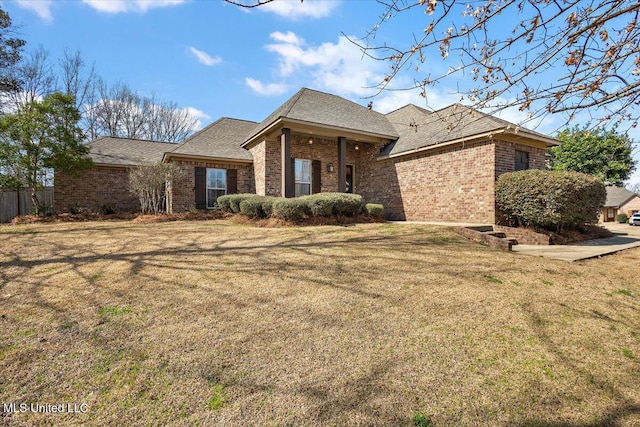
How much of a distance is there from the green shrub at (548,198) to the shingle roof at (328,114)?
580 centimetres

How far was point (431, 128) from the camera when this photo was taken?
38.2 ft

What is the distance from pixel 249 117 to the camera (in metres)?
16.9

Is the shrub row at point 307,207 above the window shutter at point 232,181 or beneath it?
beneath

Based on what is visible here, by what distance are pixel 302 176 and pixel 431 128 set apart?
593cm

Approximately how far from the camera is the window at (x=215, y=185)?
12.8 m

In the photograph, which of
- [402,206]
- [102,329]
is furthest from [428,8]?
[402,206]

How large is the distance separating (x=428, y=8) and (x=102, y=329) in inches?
166

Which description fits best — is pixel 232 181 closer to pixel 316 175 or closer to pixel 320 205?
pixel 316 175

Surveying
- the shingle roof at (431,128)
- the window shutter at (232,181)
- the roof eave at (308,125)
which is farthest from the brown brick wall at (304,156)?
the shingle roof at (431,128)

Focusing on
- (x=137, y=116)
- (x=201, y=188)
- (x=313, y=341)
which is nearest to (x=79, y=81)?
(x=137, y=116)

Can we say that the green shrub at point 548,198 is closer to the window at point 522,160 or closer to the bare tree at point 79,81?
the window at point 522,160

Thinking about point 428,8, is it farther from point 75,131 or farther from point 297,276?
point 75,131

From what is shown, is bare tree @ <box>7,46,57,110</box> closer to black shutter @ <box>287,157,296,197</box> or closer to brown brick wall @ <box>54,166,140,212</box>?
brown brick wall @ <box>54,166,140,212</box>

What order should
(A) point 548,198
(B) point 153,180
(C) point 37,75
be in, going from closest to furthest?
(A) point 548,198
(B) point 153,180
(C) point 37,75
